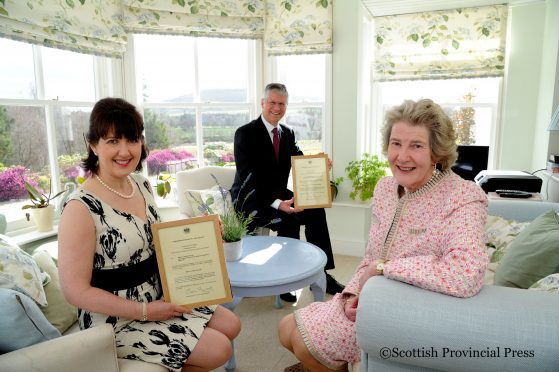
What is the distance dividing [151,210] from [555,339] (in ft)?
4.64

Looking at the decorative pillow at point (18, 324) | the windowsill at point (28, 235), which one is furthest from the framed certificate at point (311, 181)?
the windowsill at point (28, 235)

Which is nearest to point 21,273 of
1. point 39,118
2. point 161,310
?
point 161,310

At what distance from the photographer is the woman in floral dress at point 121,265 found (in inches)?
51.8

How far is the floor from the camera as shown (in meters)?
2.12

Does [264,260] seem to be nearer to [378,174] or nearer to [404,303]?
[404,303]

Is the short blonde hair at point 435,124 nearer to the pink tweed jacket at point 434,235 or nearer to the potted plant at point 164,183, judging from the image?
the pink tweed jacket at point 434,235

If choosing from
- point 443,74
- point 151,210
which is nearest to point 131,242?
point 151,210

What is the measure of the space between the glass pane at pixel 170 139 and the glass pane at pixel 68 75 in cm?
54

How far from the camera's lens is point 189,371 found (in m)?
1.45

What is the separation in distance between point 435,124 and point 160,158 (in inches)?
111

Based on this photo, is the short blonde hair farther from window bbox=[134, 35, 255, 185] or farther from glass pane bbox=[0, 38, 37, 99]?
window bbox=[134, 35, 255, 185]

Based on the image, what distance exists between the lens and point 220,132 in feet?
12.8

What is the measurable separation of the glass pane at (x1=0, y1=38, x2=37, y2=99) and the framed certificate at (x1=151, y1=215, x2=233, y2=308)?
199 centimetres

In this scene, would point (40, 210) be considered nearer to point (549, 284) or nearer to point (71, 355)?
point (71, 355)
